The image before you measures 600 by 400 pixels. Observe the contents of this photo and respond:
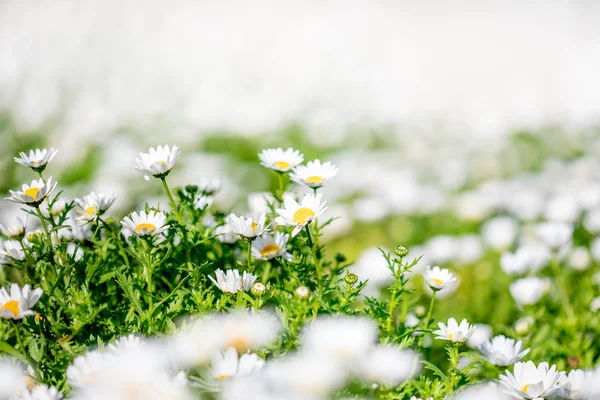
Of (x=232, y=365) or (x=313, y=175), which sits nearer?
(x=232, y=365)

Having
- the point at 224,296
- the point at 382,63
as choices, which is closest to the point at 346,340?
the point at 224,296

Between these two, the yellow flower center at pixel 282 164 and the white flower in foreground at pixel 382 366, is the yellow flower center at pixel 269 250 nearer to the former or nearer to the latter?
the yellow flower center at pixel 282 164

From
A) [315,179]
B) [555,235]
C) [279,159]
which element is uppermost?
[555,235]

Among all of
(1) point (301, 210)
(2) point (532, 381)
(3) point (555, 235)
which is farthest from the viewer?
(3) point (555, 235)

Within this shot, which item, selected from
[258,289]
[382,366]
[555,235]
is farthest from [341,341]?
[555,235]

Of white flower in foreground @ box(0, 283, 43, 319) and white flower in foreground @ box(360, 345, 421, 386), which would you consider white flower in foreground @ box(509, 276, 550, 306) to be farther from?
white flower in foreground @ box(0, 283, 43, 319)

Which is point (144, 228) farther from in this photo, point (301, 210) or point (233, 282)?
point (301, 210)

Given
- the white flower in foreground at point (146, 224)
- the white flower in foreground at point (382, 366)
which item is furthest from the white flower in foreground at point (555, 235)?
the white flower in foreground at point (146, 224)

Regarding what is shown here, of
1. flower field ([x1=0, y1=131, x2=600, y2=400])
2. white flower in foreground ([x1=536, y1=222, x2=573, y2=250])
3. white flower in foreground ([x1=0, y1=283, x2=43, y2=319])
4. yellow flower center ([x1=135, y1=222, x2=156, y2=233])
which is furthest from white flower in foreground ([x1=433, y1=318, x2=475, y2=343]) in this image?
white flower in foreground ([x1=536, y1=222, x2=573, y2=250])
